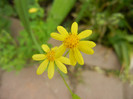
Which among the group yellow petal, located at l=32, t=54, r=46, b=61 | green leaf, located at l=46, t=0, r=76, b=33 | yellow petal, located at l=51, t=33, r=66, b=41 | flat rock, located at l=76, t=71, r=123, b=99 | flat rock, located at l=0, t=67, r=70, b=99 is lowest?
flat rock, located at l=76, t=71, r=123, b=99

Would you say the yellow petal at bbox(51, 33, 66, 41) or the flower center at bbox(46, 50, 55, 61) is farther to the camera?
the flower center at bbox(46, 50, 55, 61)

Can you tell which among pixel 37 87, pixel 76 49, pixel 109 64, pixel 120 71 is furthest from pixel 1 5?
pixel 120 71

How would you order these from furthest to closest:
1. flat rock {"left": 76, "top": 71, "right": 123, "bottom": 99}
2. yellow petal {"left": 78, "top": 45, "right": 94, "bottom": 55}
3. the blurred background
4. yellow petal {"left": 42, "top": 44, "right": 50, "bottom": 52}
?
flat rock {"left": 76, "top": 71, "right": 123, "bottom": 99} → the blurred background → yellow petal {"left": 42, "top": 44, "right": 50, "bottom": 52} → yellow petal {"left": 78, "top": 45, "right": 94, "bottom": 55}

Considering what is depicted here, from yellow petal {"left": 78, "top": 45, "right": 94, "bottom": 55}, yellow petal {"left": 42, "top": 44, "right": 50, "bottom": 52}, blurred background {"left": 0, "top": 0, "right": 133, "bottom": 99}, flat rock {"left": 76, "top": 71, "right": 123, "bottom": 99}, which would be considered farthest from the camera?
flat rock {"left": 76, "top": 71, "right": 123, "bottom": 99}

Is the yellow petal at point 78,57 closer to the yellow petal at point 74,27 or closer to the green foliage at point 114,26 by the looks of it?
the yellow petal at point 74,27

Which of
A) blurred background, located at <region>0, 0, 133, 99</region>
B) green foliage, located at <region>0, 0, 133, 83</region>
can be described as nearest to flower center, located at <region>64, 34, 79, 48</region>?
blurred background, located at <region>0, 0, 133, 99</region>

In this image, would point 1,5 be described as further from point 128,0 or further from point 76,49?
point 128,0

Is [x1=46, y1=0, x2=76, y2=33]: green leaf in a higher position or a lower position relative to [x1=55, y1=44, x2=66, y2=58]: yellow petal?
higher

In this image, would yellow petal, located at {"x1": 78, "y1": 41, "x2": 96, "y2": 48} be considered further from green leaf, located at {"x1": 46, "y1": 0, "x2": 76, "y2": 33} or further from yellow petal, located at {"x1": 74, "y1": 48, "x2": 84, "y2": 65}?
green leaf, located at {"x1": 46, "y1": 0, "x2": 76, "y2": 33}

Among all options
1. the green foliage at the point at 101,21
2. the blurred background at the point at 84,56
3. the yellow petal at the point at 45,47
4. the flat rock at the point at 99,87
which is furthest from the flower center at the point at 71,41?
the flat rock at the point at 99,87

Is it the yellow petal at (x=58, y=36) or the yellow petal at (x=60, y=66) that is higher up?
the yellow petal at (x=58, y=36)
